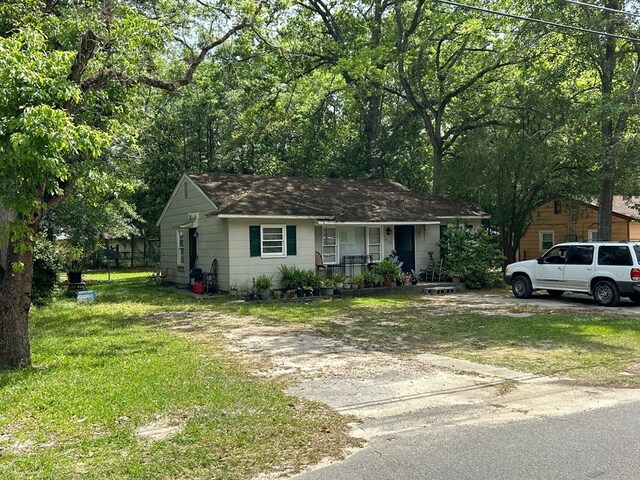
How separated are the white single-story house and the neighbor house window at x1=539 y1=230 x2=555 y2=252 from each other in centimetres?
936

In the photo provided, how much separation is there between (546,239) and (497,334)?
74.9 feet

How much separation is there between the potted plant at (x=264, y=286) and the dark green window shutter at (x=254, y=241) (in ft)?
3.85

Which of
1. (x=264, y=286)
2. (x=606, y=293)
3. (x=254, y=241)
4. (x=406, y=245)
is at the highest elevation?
(x=254, y=241)

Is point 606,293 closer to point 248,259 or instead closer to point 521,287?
point 521,287

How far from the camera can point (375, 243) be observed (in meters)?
22.0

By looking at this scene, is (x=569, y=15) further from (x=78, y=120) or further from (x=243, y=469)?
(x=243, y=469)

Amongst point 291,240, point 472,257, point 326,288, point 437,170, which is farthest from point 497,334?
point 437,170

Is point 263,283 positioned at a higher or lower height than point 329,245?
lower

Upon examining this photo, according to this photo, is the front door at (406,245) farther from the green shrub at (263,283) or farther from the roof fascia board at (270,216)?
the green shrub at (263,283)

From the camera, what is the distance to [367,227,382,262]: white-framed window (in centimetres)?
2188

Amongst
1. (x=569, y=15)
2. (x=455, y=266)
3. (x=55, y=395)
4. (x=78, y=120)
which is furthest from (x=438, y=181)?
(x=55, y=395)

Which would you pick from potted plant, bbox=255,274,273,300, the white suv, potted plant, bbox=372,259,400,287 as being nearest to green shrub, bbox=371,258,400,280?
potted plant, bbox=372,259,400,287

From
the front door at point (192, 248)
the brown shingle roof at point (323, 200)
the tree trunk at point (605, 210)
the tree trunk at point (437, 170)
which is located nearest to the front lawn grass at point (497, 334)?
the brown shingle roof at point (323, 200)

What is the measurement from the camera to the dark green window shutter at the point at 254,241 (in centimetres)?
1864
